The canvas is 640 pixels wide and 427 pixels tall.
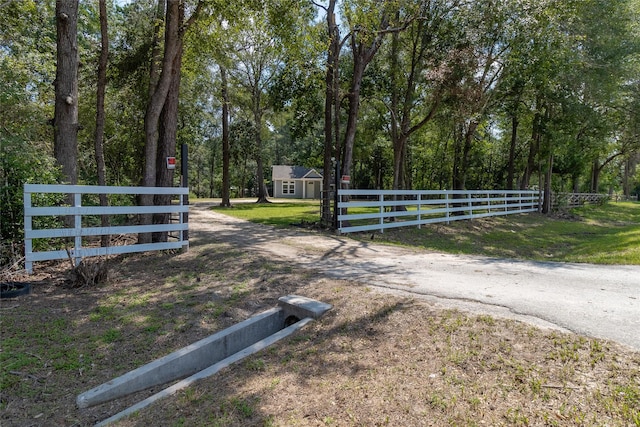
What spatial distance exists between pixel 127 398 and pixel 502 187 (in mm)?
34217

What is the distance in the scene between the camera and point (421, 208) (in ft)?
63.4

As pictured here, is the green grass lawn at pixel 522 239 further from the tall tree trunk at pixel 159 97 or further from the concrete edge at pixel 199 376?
the concrete edge at pixel 199 376

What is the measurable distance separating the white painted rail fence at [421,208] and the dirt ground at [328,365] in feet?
19.6

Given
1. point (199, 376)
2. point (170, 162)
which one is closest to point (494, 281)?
point (199, 376)

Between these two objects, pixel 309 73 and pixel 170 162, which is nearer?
pixel 170 162

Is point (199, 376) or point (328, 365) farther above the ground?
point (328, 365)

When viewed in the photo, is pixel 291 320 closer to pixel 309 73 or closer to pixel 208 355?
pixel 208 355

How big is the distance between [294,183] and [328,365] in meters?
44.0

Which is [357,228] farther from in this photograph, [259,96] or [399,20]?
[259,96]

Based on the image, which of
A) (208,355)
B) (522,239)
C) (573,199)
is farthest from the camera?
(573,199)

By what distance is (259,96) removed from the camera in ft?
89.1

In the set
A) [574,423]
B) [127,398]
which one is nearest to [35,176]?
[127,398]

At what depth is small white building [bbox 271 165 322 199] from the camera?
152ft

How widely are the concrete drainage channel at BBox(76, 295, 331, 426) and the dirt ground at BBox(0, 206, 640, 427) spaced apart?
0.10 m
